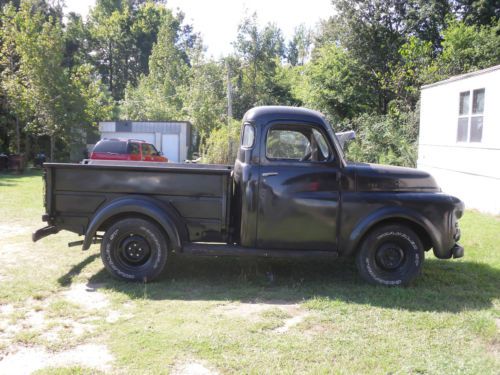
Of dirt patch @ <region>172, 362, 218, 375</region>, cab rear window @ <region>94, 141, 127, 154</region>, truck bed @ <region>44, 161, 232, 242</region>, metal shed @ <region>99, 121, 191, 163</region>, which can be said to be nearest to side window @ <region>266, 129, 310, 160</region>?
truck bed @ <region>44, 161, 232, 242</region>

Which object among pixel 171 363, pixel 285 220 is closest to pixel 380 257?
pixel 285 220

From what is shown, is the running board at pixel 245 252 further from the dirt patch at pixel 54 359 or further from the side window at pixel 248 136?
the dirt patch at pixel 54 359

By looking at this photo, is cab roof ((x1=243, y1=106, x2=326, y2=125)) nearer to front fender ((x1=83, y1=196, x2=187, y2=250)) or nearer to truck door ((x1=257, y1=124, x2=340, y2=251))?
truck door ((x1=257, y1=124, x2=340, y2=251))

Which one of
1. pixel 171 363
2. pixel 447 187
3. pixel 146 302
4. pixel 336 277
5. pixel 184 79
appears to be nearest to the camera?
pixel 171 363

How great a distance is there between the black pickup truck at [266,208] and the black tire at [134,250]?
0.04ft

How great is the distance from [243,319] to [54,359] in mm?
1786

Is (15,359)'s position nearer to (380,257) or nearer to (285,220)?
(285,220)

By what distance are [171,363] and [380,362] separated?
171 centimetres

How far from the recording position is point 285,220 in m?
5.76

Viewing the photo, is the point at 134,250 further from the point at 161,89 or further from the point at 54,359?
the point at 161,89

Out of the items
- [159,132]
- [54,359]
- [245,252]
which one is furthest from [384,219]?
[159,132]

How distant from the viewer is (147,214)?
572cm

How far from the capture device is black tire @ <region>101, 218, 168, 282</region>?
19.2 feet

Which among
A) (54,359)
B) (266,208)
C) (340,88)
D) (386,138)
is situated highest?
(340,88)
